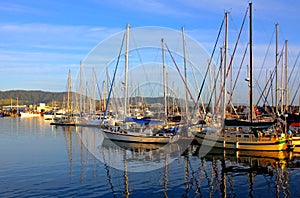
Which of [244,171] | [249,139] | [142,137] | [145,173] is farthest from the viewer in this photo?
[142,137]

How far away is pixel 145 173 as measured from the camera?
29000mm

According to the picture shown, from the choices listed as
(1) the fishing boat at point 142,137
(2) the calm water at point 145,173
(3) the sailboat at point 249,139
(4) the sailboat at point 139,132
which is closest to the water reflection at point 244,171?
(2) the calm water at point 145,173

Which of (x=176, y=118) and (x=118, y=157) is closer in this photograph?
(x=118, y=157)

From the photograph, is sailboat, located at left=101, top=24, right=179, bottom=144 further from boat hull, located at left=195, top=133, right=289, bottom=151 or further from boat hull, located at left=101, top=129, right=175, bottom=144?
boat hull, located at left=195, top=133, right=289, bottom=151

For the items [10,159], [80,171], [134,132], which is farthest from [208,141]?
[10,159]

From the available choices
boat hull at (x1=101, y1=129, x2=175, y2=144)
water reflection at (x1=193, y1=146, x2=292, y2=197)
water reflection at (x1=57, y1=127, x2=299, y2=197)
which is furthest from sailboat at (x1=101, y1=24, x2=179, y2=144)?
water reflection at (x1=193, y1=146, x2=292, y2=197)

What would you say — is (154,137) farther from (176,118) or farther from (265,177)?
(176,118)

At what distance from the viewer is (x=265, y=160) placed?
115 feet

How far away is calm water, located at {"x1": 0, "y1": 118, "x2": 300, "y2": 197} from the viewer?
2331 centimetres

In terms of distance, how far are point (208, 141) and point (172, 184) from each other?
19.9 meters

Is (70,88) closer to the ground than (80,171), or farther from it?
farther from it

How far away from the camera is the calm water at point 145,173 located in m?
23.3

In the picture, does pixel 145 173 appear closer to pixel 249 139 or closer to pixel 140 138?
pixel 249 139

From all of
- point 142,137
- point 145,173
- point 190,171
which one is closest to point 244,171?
point 190,171
